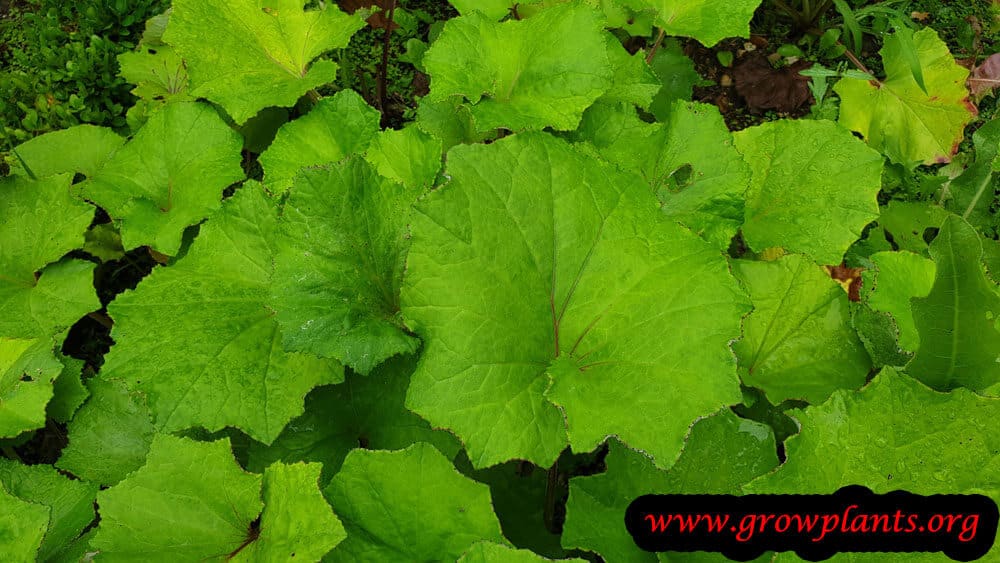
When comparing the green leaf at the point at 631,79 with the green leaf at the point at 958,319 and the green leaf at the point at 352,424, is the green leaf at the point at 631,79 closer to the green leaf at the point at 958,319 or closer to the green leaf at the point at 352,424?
the green leaf at the point at 958,319

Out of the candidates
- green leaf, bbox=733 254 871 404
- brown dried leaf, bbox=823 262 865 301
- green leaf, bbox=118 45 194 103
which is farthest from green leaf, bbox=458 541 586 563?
green leaf, bbox=118 45 194 103

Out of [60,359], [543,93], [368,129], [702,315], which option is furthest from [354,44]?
[702,315]

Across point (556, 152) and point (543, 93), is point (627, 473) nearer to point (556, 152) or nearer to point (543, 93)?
point (556, 152)

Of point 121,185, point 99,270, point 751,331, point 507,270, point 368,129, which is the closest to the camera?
point 507,270

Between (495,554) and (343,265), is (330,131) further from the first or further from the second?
(495,554)

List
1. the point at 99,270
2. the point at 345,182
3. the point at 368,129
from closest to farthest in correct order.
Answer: the point at 345,182, the point at 368,129, the point at 99,270

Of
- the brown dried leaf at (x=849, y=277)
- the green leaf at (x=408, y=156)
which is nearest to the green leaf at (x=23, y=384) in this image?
the green leaf at (x=408, y=156)

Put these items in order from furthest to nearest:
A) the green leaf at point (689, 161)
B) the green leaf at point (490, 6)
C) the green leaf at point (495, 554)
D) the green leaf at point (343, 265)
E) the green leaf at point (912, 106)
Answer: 1. the green leaf at point (912, 106)
2. the green leaf at point (490, 6)
3. the green leaf at point (689, 161)
4. the green leaf at point (343, 265)
5. the green leaf at point (495, 554)
